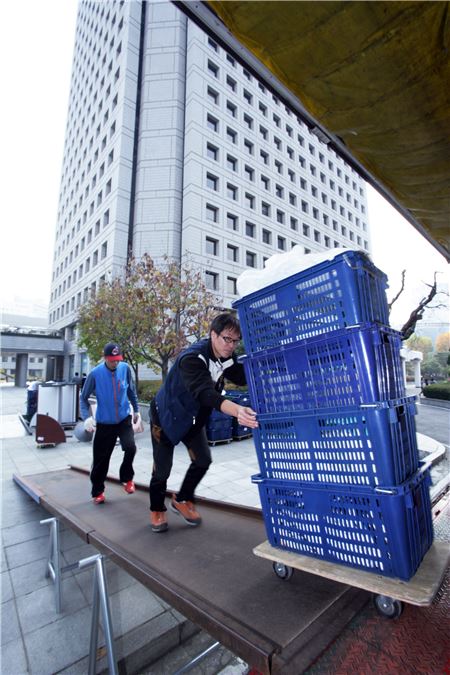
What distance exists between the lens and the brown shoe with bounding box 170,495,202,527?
2.84m

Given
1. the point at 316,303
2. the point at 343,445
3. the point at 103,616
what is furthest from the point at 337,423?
the point at 103,616

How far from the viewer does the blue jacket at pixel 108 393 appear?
162 inches

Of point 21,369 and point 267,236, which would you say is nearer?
point 267,236

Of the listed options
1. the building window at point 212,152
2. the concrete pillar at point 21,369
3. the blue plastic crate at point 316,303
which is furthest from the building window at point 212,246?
the concrete pillar at point 21,369

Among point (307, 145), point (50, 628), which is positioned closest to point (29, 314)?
point (307, 145)

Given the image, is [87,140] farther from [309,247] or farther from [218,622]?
[218,622]

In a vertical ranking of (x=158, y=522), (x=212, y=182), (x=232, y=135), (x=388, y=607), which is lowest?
(x=158, y=522)

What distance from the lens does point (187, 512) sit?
2.90 m

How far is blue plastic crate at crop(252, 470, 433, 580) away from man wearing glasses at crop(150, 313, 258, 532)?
710 millimetres

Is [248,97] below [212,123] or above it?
above

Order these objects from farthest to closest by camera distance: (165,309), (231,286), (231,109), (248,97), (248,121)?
1. (248,97)
2. (248,121)
3. (231,109)
4. (231,286)
5. (165,309)

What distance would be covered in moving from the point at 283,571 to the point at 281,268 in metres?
1.71

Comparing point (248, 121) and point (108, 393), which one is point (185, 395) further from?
point (248, 121)

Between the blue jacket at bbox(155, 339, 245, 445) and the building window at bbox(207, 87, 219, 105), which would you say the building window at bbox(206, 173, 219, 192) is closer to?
the building window at bbox(207, 87, 219, 105)
